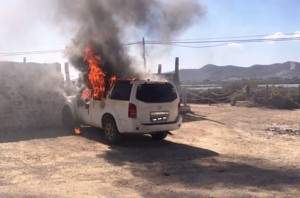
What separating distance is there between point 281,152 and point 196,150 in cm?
224

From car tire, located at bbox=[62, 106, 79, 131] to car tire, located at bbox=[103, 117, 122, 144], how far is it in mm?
2682

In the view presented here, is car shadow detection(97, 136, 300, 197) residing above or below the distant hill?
→ below

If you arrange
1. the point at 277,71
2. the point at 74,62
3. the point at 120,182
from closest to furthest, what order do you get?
1. the point at 120,182
2. the point at 74,62
3. the point at 277,71

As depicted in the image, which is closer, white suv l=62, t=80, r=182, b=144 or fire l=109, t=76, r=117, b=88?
white suv l=62, t=80, r=182, b=144

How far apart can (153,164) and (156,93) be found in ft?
8.65

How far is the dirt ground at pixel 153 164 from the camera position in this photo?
23.4 feet

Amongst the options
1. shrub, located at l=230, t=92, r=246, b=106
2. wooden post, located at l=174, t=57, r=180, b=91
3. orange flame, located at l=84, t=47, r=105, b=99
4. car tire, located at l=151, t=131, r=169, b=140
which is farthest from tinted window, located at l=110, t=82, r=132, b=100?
shrub, located at l=230, t=92, r=246, b=106

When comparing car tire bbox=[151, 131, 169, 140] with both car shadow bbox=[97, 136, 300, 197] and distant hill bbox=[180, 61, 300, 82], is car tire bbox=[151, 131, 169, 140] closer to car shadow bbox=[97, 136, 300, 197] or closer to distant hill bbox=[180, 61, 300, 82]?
car shadow bbox=[97, 136, 300, 197]

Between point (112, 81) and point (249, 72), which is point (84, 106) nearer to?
point (112, 81)

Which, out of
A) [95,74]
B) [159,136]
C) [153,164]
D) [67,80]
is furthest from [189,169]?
[67,80]

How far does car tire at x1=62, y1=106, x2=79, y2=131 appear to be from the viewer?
1414 centimetres

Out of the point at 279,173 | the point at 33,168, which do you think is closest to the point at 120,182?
the point at 33,168

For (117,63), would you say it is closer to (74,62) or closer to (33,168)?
(74,62)

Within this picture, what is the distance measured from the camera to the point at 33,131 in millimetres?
14102
